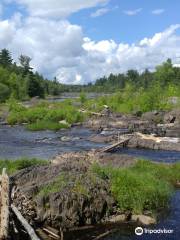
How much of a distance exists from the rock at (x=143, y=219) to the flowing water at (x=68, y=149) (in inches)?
13.4

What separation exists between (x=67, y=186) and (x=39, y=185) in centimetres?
151

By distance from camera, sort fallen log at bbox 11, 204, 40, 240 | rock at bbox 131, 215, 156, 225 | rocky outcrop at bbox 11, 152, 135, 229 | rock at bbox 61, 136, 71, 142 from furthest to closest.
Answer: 1. rock at bbox 61, 136, 71, 142
2. rock at bbox 131, 215, 156, 225
3. rocky outcrop at bbox 11, 152, 135, 229
4. fallen log at bbox 11, 204, 40, 240

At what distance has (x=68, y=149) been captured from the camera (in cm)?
4981

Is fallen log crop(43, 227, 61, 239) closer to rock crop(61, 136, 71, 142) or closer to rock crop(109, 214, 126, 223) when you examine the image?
rock crop(109, 214, 126, 223)

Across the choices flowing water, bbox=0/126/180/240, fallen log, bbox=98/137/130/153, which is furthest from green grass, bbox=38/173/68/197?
fallen log, bbox=98/137/130/153

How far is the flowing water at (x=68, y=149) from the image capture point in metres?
22.2

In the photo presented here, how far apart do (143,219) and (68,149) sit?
2734 centimetres

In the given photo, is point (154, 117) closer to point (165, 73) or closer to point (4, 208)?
point (4, 208)

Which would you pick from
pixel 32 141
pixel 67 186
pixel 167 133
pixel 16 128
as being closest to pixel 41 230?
pixel 67 186

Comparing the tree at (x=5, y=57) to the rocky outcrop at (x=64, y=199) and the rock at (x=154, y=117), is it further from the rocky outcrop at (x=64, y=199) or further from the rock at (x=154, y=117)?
the rocky outcrop at (x=64, y=199)

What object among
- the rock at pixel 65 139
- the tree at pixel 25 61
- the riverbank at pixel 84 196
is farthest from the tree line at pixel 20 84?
the riverbank at pixel 84 196

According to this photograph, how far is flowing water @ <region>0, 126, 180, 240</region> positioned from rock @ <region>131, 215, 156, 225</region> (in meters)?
0.34

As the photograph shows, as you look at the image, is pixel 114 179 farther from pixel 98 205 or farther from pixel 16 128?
pixel 16 128

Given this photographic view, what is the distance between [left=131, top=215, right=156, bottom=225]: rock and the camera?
2283cm
